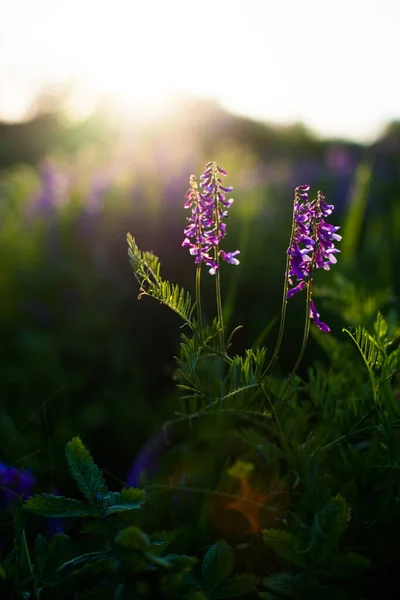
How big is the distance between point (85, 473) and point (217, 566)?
26 centimetres

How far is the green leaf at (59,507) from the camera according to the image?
2.93 ft

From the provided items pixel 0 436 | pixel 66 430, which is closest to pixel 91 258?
pixel 66 430

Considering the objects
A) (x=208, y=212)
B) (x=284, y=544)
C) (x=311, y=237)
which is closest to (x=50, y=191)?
(x=208, y=212)

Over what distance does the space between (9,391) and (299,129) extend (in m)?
19.0

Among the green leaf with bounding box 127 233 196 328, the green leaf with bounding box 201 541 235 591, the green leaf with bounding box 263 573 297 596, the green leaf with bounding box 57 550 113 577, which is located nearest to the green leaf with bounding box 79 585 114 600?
the green leaf with bounding box 57 550 113 577

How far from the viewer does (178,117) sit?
20250mm

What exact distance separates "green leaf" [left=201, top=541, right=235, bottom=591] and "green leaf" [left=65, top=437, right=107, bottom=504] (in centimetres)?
20

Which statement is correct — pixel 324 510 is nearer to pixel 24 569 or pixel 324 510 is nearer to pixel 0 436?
pixel 24 569

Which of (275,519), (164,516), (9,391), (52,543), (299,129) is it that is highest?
(299,129)

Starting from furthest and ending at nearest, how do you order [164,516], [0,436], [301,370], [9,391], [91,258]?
[91,258] < [9,391] < [301,370] < [0,436] < [164,516]

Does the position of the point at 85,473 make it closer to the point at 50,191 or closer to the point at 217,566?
the point at 217,566

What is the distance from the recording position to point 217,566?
3.06ft

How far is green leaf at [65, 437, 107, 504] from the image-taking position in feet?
3.09

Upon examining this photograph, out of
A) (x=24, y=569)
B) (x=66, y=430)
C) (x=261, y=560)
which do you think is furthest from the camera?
(x=66, y=430)
